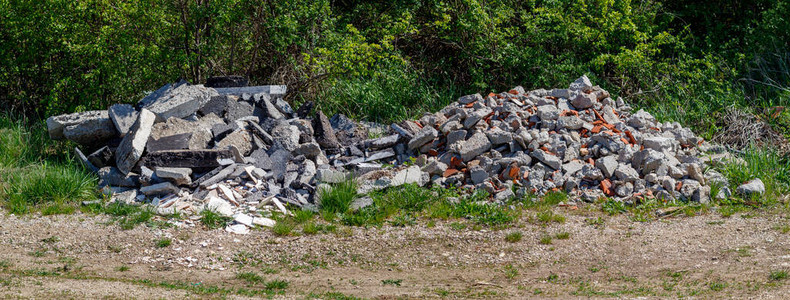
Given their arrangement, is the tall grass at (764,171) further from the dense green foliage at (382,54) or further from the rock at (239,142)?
the rock at (239,142)

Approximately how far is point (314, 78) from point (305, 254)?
434cm

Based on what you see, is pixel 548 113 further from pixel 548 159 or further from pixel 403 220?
pixel 403 220

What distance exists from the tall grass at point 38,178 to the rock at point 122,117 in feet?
2.05

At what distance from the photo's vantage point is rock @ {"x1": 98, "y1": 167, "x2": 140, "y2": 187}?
776 centimetres

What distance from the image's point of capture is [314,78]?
1020 cm

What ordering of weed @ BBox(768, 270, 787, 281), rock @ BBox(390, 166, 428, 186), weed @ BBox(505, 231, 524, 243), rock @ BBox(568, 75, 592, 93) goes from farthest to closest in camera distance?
1. rock @ BBox(568, 75, 592, 93)
2. rock @ BBox(390, 166, 428, 186)
3. weed @ BBox(505, 231, 524, 243)
4. weed @ BBox(768, 270, 787, 281)

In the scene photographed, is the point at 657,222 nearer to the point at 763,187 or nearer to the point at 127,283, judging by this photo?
the point at 763,187

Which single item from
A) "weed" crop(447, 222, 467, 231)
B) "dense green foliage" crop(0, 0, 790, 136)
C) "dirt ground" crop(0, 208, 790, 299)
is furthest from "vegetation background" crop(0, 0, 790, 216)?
"weed" crop(447, 222, 467, 231)

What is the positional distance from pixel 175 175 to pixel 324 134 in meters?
1.91

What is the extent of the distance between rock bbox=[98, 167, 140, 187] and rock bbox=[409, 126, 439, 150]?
3.11 metres

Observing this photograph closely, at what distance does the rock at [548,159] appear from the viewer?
7684mm

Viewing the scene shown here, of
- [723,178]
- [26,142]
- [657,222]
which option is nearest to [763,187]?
[723,178]

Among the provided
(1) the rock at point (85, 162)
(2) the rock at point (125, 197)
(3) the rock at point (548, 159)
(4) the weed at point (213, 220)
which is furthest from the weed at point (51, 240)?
(3) the rock at point (548, 159)

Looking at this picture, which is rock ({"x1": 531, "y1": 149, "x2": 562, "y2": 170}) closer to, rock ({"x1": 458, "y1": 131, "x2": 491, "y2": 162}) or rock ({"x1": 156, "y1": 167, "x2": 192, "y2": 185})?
rock ({"x1": 458, "y1": 131, "x2": 491, "y2": 162})
